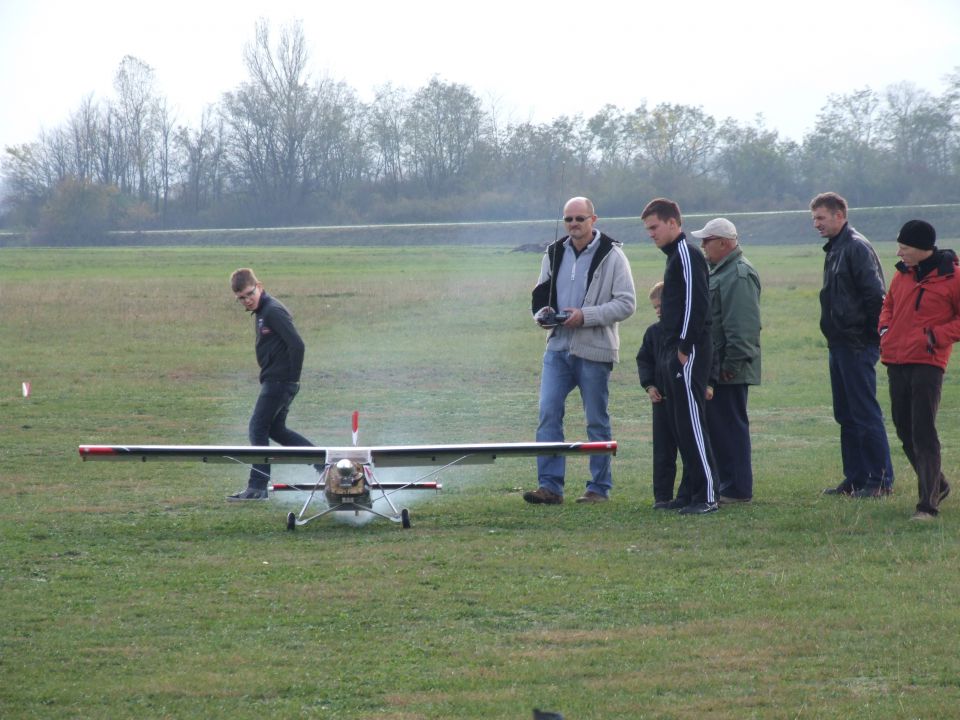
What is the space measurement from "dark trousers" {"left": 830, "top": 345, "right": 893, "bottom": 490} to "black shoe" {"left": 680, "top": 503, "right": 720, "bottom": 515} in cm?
122

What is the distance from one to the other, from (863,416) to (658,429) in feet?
4.84

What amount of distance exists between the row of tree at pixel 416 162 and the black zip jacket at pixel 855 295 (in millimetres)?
54325

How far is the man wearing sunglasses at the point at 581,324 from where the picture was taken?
353 inches

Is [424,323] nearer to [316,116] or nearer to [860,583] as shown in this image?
[860,583]

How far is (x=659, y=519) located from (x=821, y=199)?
262cm

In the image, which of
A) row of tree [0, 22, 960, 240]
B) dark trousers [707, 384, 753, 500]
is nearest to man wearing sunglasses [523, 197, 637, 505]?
dark trousers [707, 384, 753, 500]

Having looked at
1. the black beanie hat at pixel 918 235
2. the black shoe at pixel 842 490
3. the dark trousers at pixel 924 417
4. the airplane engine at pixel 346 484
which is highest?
the black beanie hat at pixel 918 235

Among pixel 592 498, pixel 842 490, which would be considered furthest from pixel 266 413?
pixel 842 490

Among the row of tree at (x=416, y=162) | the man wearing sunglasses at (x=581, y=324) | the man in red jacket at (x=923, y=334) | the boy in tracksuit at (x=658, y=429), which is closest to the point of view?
the man in red jacket at (x=923, y=334)

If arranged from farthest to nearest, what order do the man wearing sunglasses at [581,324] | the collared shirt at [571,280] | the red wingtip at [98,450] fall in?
the collared shirt at [571,280] < the man wearing sunglasses at [581,324] < the red wingtip at [98,450]

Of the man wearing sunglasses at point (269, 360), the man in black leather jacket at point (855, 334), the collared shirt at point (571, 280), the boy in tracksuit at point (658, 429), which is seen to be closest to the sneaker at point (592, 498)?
the boy in tracksuit at point (658, 429)

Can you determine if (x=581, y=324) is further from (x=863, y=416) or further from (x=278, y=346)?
(x=278, y=346)

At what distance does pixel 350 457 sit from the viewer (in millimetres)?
8719

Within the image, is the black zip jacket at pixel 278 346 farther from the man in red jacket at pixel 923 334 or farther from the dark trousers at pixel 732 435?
the man in red jacket at pixel 923 334
